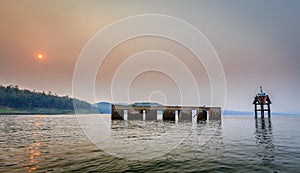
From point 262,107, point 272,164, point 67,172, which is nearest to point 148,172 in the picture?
point 67,172

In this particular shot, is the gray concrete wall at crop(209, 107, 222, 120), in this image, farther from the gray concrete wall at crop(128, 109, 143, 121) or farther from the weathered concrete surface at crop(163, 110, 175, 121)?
the gray concrete wall at crop(128, 109, 143, 121)

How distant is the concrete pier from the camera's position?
84750 mm

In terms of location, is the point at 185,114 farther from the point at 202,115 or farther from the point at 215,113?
the point at 215,113

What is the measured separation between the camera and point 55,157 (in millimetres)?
14008

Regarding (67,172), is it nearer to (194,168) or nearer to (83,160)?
(83,160)

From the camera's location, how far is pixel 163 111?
86875 millimetres

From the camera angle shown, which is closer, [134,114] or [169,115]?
[169,115]

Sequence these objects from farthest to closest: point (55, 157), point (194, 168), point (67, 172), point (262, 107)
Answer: point (262, 107) → point (55, 157) → point (194, 168) → point (67, 172)

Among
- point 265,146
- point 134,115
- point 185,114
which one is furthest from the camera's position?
point 134,115

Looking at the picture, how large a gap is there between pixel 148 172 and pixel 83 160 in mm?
5170

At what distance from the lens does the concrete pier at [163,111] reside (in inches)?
3337

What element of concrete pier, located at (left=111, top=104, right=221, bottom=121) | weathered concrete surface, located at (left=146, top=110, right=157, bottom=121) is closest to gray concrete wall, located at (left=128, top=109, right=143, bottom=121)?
concrete pier, located at (left=111, top=104, right=221, bottom=121)

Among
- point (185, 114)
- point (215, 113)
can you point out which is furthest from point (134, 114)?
point (215, 113)

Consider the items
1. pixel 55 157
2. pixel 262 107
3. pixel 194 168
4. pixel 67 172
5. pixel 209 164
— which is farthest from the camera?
pixel 262 107
